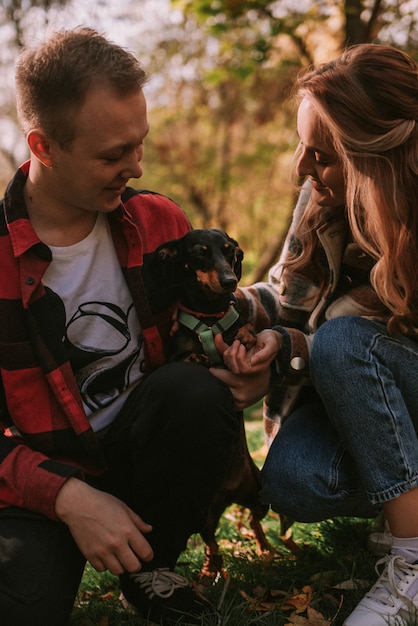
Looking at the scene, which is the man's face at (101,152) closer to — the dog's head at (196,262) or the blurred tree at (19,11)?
the dog's head at (196,262)

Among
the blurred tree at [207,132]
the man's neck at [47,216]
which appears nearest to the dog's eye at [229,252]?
the man's neck at [47,216]

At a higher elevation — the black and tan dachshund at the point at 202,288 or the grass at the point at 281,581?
the black and tan dachshund at the point at 202,288

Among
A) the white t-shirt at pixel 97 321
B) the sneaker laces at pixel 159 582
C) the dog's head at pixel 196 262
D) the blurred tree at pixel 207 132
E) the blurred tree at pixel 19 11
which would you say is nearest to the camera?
the sneaker laces at pixel 159 582

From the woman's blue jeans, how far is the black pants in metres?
0.29

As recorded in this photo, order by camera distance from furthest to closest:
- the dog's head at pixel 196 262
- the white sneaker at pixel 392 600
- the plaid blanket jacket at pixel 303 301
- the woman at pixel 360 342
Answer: the plaid blanket jacket at pixel 303 301 < the dog's head at pixel 196 262 < the woman at pixel 360 342 < the white sneaker at pixel 392 600

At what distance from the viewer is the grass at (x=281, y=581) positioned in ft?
7.58

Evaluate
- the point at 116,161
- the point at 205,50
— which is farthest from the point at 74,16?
the point at 116,161

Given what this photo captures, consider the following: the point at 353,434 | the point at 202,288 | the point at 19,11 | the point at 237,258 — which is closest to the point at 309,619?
the point at 353,434

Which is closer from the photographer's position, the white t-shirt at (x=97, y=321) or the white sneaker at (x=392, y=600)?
the white sneaker at (x=392, y=600)

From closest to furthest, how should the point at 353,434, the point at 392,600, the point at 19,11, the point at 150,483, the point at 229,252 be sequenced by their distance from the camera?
the point at 392,600, the point at 353,434, the point at 150,483, the point at 229,252, the point at 19,11

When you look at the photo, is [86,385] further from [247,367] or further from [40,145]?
[40,145]

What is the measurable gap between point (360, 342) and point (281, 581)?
0.96 meters

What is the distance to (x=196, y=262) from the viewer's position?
2545 millimetres

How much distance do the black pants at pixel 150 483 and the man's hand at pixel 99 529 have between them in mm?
123
